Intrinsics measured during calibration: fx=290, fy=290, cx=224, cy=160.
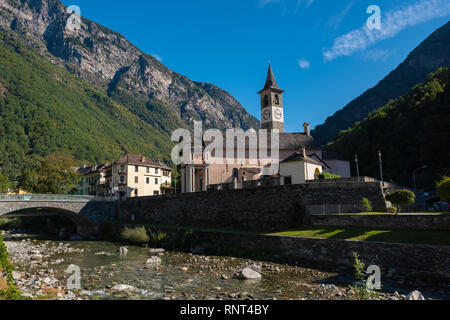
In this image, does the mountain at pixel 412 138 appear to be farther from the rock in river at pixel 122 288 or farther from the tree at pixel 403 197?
the rock in river at pixel 122 288

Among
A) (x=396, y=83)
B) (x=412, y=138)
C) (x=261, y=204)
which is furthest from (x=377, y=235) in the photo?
(x=396, y=83)

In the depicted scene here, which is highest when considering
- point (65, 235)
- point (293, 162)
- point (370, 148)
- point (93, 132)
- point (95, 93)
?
point (95, 93)

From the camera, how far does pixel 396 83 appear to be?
13138cm

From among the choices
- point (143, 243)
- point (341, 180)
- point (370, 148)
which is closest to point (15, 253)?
point (143, 243)

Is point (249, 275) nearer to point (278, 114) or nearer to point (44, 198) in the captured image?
point (44, 198)

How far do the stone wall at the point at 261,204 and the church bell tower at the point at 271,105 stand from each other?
3080 centimetres

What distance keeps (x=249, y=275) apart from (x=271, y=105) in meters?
50.3

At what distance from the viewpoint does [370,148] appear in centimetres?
6812

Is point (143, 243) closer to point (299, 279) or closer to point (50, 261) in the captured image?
point (50, 261)

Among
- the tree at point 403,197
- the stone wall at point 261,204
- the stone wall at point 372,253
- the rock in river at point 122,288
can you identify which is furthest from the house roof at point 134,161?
the tree at point 403,197

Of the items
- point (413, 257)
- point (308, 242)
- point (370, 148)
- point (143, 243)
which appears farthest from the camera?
point (370, 148)

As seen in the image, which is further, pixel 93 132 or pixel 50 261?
pixel 93 132
